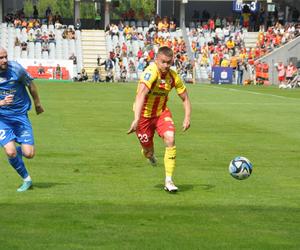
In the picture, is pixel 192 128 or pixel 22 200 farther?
pixel 192 128

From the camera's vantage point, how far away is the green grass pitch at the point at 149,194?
844cm

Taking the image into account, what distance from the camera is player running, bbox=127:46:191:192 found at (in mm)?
11312

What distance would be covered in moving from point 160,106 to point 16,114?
2.01 meters

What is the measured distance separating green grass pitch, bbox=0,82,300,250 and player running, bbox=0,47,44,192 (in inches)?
18.3

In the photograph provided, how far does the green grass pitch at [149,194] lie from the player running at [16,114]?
0.47 m

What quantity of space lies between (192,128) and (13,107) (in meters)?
11.0

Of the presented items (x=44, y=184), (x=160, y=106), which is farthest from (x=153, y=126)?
(x=44, y=184)

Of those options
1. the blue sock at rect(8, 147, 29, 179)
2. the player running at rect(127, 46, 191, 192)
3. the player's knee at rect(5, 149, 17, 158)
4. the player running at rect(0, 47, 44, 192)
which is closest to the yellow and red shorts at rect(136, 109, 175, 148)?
the player running at rect(127, 46, 191, 192)

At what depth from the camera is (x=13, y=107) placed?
11.4 metres

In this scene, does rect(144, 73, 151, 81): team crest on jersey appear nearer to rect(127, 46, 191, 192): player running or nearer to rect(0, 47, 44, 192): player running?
rect(127, 46, 191, 192): player running

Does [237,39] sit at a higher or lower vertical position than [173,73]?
lower

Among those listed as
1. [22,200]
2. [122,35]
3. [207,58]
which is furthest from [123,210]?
[122,35]

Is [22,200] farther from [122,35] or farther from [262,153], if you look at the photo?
[122,35]

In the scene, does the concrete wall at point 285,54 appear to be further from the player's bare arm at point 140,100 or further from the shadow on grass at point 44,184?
the player's bare arm at point 140,100
